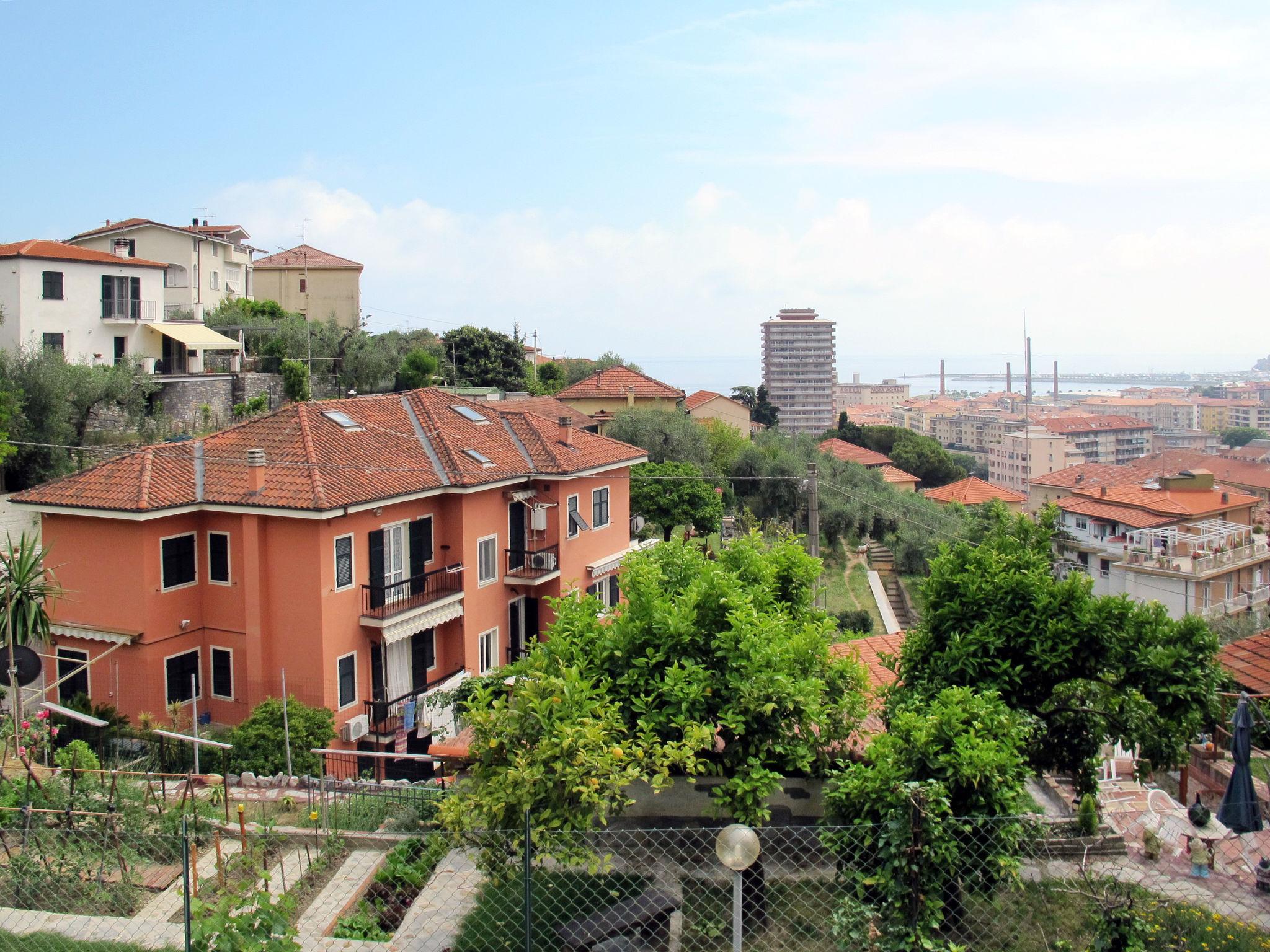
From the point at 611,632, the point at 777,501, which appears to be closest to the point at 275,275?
the point at 777,501

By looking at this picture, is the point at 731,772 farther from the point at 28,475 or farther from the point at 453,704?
the point at 28,475

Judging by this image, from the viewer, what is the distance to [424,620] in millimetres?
17781

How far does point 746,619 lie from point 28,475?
2411 centimetres

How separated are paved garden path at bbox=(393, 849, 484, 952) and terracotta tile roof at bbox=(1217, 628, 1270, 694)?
9827mm

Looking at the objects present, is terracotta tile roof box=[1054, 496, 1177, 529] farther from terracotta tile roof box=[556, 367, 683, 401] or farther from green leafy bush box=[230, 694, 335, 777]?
green leafy bush box=[230, 694, 335, 777]

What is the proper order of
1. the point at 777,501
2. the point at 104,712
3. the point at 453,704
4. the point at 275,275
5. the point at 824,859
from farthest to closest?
the point at 275,275, the point at 777,501, the point at 453,704, the point at 104,712, the point at 824,859

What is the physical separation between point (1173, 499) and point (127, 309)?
3997 centimetres

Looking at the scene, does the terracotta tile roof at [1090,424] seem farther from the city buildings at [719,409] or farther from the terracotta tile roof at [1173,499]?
the terracotta tile roof at [1173,499]

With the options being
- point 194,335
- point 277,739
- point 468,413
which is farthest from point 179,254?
point 277,739

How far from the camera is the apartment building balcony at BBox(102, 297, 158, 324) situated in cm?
3362

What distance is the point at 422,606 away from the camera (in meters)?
17.7

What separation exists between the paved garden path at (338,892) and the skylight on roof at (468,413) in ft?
46.0

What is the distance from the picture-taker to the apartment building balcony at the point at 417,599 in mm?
16906

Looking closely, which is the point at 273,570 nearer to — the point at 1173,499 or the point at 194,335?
the point at 194,335
